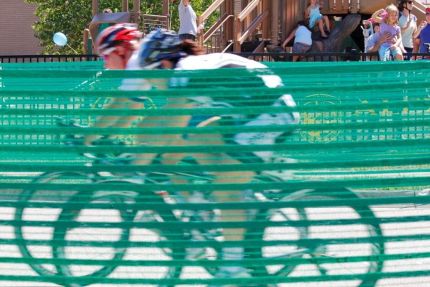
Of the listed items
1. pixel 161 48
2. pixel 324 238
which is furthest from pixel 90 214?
pixel 324 238

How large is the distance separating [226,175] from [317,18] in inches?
667

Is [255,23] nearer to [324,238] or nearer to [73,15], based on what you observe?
[73,15]

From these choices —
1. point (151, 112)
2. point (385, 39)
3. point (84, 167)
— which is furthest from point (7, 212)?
point (385, 39)

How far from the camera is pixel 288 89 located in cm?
555

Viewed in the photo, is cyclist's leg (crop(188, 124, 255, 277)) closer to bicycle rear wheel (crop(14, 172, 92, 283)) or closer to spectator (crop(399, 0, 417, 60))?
bicycle rear wheel (crop(14, 172, 92, 283))

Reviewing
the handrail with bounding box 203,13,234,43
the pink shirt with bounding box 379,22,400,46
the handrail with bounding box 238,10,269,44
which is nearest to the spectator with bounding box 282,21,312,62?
the handrail with bounding box 238,10,269,44

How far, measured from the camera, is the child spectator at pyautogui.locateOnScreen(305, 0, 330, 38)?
21.9 meters

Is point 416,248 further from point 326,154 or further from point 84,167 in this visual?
point 84,167

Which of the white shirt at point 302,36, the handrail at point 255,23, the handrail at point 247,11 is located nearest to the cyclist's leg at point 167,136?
the white shirt at point 302,36

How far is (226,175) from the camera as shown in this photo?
5531 mm

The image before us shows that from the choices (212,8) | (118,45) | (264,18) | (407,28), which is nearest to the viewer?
(118,45)

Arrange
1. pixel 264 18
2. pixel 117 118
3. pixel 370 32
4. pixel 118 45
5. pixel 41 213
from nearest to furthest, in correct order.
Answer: pixel 117 118, pixel 41 213, pixel 118 45, pixel 370 32, pixel 264 18

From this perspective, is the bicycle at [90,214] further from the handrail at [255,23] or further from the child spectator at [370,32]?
the handrail at [255,23]

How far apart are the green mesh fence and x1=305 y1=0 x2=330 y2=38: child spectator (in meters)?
16.3
